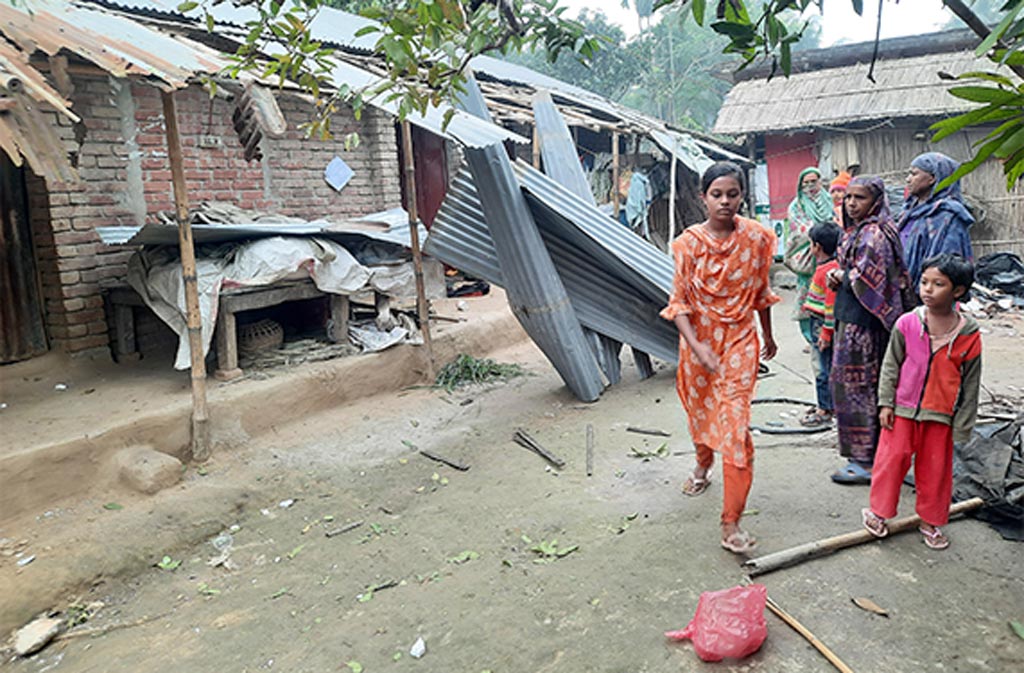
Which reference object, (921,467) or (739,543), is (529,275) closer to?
(739,543)

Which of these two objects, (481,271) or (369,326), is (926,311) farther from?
(369,326)

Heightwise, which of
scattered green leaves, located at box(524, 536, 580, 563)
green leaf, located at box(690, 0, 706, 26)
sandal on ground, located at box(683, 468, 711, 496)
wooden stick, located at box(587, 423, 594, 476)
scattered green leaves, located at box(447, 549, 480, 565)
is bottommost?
scattered green leaves, located at box(447, 549, 480, 565)

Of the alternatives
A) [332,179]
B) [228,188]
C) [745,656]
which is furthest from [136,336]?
[745,656]

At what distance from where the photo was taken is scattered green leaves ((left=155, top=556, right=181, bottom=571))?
3496 millimetres

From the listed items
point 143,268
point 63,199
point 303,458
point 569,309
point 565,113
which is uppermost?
point 565,113

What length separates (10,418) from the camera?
4.48 meters

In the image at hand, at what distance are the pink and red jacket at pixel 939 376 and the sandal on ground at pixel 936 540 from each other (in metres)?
0.41

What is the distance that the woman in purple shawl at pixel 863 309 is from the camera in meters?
3.23

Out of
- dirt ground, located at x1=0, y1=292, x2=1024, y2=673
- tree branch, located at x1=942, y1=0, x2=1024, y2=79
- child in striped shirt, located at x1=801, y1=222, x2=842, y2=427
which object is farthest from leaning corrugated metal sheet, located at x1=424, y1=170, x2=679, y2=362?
tree branch, located at x1=942, y1=0, x2=1024, y2=79

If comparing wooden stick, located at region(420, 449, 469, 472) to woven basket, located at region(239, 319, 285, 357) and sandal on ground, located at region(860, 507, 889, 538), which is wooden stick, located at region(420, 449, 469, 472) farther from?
sandal on ground, located at region(860, 507, 889, 538)

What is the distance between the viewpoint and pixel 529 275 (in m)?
5.19

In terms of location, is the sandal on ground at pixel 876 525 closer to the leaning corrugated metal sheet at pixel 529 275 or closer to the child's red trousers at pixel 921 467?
the child's red trousers at pixel 921 467

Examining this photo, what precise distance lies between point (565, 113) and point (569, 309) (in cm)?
574

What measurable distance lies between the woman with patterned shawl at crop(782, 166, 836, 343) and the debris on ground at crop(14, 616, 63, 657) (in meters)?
4.38
